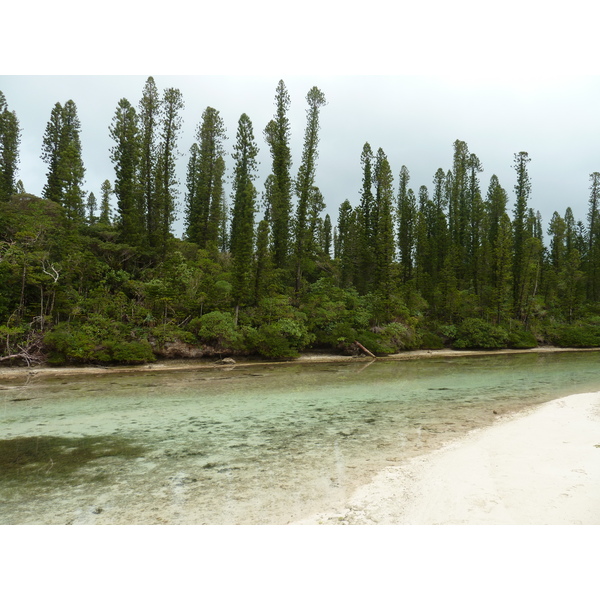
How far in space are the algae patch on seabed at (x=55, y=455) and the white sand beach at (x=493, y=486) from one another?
4.28 metres

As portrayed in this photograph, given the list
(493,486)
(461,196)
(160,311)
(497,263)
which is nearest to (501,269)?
(497,263)

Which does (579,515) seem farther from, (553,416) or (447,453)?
(553,416)

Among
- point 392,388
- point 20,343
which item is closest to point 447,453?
point 392,388

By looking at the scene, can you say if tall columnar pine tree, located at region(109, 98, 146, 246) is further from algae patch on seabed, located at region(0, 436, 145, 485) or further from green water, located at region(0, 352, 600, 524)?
algae patch on seabed, located at region(0, 436, 145, 485)

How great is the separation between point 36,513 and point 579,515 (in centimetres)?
640

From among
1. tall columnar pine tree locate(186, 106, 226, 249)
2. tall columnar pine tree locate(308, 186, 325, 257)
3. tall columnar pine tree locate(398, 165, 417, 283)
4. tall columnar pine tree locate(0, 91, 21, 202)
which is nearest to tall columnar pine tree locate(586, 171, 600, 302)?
tall columnar pine tree locate(398, 165, 417, 283)

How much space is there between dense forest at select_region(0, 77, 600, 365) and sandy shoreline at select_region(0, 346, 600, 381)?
23.3 inches

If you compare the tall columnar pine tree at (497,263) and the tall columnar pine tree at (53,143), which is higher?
the tall columnar pine tree at (53,143)

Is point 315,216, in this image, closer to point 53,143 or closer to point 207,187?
point 207,187

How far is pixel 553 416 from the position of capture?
8.40 m

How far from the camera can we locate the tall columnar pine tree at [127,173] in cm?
2705

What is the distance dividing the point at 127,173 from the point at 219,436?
87.5 feet

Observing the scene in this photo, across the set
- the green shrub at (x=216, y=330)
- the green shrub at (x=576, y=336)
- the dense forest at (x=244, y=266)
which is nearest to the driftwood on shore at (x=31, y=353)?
the dense forest at (x=244, y=266)

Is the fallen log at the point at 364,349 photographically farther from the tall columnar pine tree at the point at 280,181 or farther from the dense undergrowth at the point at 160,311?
the tall columnar pine tree at the point at 280,181
